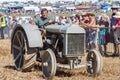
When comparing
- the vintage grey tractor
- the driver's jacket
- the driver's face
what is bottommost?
the vintage grey tractor

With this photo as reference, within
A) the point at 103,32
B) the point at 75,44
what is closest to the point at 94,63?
the point at 75,44

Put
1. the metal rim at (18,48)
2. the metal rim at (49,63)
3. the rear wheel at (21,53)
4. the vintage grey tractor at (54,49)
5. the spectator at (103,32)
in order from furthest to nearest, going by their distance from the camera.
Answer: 1. the spectator at (103,32)
2. the metal rim at (18,48)
3. the rear wheel at (21,53)
4. the vintage grey tractor at (54,49)
5. the metal rim at (49,63)

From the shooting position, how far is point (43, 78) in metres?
8.62

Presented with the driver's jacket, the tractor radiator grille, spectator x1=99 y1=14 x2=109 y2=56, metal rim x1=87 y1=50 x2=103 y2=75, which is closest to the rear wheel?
the driver's jacket

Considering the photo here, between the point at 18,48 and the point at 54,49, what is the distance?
3.96 feet

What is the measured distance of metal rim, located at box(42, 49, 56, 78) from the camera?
8297 mm

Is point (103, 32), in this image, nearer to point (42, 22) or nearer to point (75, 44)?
point (42, 22)

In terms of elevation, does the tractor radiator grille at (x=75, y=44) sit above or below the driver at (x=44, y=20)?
below

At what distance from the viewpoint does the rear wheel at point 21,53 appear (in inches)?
361

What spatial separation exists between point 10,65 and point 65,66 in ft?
8.36

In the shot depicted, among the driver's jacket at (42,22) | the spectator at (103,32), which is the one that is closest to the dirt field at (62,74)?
the driver's jacket at (42,22)

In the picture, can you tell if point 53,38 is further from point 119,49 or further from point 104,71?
point 119,49

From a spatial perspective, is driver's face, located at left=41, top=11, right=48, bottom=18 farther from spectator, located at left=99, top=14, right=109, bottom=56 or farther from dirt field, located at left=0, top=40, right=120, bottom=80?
spectator, located at left=99, top=14, right=109, bottom=56

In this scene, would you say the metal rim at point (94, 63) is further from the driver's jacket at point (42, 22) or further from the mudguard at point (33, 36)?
the driver's jacket at point (42, 22)
